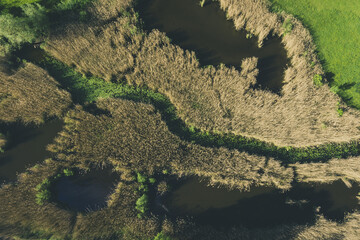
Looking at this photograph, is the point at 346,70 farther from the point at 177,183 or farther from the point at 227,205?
the point at 177,183

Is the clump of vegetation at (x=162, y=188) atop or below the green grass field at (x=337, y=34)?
below

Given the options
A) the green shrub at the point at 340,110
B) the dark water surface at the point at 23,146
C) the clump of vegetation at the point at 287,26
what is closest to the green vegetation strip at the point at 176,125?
the green shrub at the point at 340,110

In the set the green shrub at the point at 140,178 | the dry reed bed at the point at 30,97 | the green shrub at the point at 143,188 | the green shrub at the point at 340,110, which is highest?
the green shrub at the point at 340,110

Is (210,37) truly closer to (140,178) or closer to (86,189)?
(140,178)

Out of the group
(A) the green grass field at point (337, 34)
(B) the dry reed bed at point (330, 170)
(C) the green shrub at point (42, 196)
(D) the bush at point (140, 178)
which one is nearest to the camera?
(C) the green shrub at point (42, 196)

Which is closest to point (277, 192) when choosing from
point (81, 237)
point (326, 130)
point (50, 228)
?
point (326, 130)

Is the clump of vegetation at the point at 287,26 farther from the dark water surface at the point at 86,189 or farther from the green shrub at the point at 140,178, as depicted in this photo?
the dark water surface at the point at 86,189

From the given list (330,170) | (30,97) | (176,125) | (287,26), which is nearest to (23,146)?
(30,97)

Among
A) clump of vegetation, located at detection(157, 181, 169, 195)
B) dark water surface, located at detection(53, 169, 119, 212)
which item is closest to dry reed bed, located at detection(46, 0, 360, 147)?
clump of vegetation, located at detection(157, 181, 169, 195)
